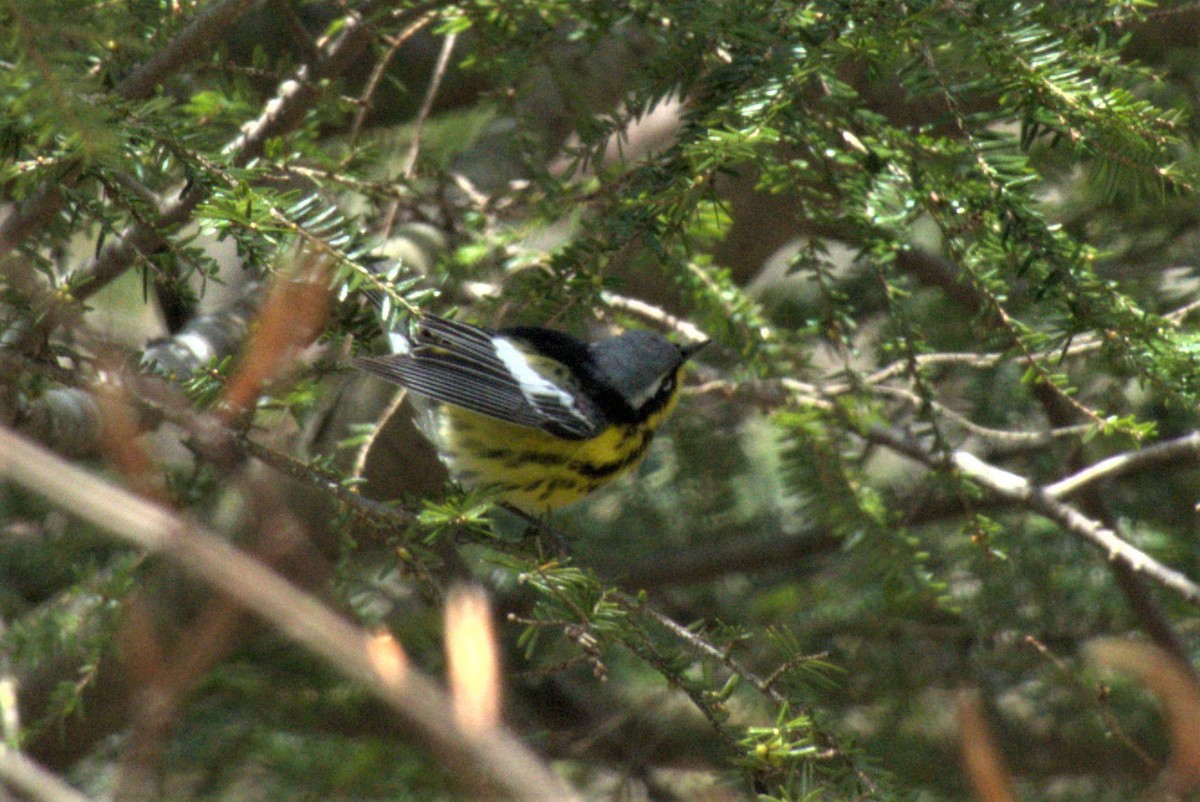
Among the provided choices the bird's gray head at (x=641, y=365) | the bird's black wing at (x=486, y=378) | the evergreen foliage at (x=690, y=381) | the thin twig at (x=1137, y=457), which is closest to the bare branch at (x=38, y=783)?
the evergreen foliage at (x=690, y=381)

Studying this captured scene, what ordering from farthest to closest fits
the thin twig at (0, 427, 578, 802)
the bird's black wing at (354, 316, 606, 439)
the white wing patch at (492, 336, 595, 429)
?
1. the white wing patch at (492, 336, 595, 429)
2. the bird's black wing at (354, 316, 606, 439)
3. the thin twig at (0, 427, 578, 802)

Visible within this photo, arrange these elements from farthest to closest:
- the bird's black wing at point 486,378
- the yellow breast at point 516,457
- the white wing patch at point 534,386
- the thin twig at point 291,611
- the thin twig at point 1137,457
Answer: the yellow breast at point 516,457
the white wing patch at point 534,386
the bird's black wing at point 486,378
the thin twig at point 1137,457
the thin twig at point 291,611

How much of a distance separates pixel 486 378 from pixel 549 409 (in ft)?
0.63

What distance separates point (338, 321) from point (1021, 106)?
100cm

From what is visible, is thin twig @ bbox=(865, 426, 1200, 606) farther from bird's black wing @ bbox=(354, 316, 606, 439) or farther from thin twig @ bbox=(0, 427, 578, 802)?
thin twig @ bbox=(0, 427, 578, 802)

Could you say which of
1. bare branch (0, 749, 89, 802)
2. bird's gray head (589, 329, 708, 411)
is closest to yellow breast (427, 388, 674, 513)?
bird's gray head (589, 329, 708, 411)

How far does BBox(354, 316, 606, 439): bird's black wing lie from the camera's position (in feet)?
6.66

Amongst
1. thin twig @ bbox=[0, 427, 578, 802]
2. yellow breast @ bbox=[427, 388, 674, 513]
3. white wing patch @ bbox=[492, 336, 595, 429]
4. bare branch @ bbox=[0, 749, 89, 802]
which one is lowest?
yellow breast @ bbox=[427, 388, 674, 513]

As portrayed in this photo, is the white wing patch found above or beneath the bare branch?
beneath

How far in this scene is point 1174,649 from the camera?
246 centimetres

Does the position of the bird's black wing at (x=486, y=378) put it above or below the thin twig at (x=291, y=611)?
below

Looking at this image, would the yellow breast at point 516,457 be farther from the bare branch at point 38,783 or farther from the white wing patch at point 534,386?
the bare branch at point 38,783

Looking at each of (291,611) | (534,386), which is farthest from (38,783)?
(534,386)

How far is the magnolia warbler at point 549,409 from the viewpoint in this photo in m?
2.30
